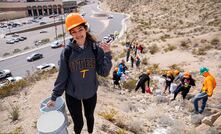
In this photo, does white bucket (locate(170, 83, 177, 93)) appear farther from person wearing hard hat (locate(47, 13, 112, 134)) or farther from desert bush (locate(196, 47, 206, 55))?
desert bush (locate(196, 47, 206, 55))

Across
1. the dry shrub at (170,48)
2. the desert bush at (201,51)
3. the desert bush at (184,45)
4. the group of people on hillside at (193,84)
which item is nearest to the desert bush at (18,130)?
the group of people on hillside at (193,84)

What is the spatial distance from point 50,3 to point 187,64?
93980 mm

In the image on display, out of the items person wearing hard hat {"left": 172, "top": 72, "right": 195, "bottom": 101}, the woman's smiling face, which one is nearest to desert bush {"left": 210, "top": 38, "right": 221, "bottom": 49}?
person wearing hard hat {"left": 172, "top": 72, "right": 195, "bottom": 101}

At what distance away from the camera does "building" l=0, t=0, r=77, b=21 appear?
290ft

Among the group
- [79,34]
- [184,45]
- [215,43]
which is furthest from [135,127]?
[184,45]

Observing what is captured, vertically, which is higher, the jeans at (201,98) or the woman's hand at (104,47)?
the woman's hand at (104,47)

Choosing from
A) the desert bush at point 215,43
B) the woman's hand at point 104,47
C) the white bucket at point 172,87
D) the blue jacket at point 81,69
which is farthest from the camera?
the desert bush at point 215,43

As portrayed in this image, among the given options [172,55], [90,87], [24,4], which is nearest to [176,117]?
[90,87]

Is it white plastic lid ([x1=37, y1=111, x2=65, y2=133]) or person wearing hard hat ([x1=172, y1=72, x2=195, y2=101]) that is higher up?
white plastic lid ([x1=37, y1=111, x2=65, y2=133])

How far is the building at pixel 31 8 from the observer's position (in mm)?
88519

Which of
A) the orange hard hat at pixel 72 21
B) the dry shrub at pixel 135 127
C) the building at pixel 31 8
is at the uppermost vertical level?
the orange hard hat at pixel 72 21

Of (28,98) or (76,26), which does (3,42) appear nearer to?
(28,98)

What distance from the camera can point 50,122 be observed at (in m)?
3.45

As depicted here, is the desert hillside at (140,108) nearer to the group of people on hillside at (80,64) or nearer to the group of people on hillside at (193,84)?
the group of people on hillside at (193,84)
